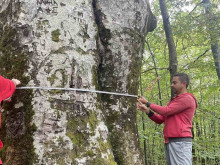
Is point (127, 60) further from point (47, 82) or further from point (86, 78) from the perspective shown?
point (47, 82)

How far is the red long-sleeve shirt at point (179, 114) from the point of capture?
2979 mm

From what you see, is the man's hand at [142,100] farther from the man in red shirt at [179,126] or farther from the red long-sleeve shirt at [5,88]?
the red long-sleeve shirt at [5,88]

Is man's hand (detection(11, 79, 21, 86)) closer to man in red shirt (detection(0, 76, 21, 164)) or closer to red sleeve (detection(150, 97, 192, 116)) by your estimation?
man in red shirt (detection(0, 76, 21, 164))

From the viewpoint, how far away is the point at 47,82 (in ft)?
6.57

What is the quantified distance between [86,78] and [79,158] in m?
0.78

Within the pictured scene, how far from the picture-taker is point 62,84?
6.73 ft

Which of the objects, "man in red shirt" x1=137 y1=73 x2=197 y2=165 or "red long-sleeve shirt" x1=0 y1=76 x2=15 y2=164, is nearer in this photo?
"red long-sleeve shirt" x1=0 y1=76 x2=15 y2=164

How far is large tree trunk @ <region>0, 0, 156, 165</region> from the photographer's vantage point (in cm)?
188

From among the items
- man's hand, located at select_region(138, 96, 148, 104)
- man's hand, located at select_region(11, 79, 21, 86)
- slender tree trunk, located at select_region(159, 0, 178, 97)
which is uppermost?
slender tree trunk, located at select_region(159, 0, 178, 97)

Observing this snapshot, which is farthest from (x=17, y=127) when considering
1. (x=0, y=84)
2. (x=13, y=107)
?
(x=0, y=84)

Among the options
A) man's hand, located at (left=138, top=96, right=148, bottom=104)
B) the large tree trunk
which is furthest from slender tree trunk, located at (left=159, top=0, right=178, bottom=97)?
the large tree trunk

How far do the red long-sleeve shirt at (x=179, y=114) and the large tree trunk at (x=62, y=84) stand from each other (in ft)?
2.05

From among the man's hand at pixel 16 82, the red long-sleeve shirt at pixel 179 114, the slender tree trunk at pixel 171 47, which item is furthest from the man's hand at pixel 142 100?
the slender tree trunk at pixel 171 47

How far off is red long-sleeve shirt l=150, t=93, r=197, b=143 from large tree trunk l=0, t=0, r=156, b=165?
0.62 meters
